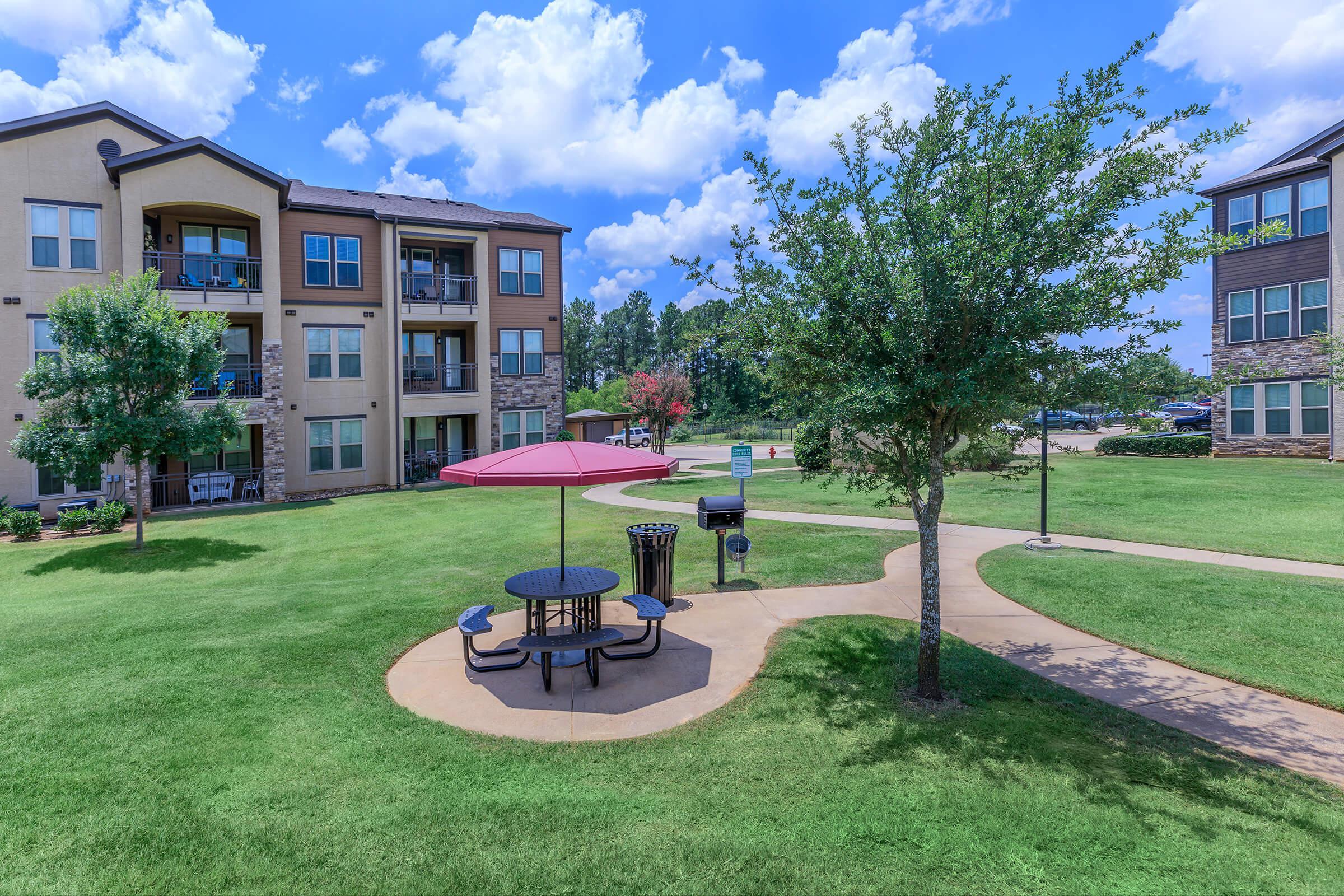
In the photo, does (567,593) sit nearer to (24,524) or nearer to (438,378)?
(24,524)

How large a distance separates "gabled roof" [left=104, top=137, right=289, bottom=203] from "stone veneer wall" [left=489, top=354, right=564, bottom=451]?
349 inches

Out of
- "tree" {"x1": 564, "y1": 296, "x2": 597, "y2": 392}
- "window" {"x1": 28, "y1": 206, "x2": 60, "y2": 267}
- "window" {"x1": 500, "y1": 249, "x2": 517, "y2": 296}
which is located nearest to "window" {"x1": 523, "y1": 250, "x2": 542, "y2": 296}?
"window" {"x1": 500, "y1": 249, "x2": 517, "y2": 296}

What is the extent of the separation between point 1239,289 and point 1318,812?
28.6m

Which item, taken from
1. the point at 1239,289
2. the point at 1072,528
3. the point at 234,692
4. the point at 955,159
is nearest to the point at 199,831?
the point at 234,692

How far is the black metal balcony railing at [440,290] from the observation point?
76.2ft

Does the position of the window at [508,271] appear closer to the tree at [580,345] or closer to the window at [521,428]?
the window at [521,428]

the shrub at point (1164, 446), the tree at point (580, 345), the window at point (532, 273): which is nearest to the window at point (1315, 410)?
the shrub at point (1164, 446)

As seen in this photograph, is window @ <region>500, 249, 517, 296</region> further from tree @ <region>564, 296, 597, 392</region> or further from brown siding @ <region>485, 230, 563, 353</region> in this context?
tree @ <region>564, 296, 597, 392</region>

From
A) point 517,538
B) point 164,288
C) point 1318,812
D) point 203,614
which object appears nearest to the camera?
point 1318,812

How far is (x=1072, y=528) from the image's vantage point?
13.4 m

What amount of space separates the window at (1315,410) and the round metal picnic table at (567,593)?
28103 millimetres

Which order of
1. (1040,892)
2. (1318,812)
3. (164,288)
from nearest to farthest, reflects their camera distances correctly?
1. (1040,892)
2. (1318,812)
3. (164,288)

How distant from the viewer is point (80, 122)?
1786 cm

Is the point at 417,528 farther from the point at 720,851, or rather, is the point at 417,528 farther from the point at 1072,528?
the point at 1072,528
